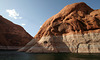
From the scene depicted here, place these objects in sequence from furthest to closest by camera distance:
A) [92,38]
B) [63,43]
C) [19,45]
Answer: [19,45] → [63,43] → [92,38]

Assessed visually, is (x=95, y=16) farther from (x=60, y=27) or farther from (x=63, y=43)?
(x=63, y=43)

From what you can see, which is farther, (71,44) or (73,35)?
(73,35)

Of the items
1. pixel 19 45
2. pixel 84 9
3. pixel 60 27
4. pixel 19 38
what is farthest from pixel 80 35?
pixel 19 38

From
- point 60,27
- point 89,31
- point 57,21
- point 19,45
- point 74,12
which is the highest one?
point 74,12

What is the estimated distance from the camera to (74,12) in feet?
124

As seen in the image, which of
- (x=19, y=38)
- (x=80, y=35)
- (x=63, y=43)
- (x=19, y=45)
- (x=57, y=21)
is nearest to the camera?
(x=80, y=35)

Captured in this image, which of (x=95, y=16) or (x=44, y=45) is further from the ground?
(x=95, y=16)

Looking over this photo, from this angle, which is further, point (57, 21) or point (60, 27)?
point (57, 21)

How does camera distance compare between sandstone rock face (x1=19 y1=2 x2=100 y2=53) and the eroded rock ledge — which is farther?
sandstone rock face (x1=19 y1=2 x2=100 y2=53)

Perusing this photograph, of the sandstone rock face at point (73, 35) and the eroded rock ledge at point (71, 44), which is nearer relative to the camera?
the eroded rock ledge at point (71, 44)

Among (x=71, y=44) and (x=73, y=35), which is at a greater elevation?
(x=73, y=35)

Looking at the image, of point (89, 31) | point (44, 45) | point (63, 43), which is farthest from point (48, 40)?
point (89, 31)

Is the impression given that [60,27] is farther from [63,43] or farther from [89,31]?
[89,31]

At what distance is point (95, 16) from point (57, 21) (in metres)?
16.1
